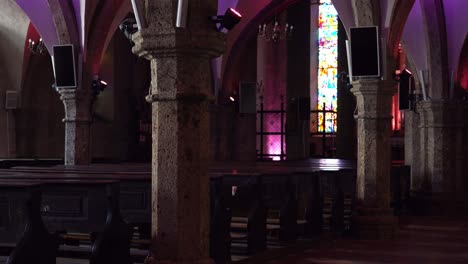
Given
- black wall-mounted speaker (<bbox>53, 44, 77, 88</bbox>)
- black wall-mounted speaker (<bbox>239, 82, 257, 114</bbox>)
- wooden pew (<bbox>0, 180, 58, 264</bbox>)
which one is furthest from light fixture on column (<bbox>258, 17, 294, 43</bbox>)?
wooden pew (<bbox>0, 180, 58, 264</bbox>)

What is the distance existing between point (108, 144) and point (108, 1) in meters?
6.63

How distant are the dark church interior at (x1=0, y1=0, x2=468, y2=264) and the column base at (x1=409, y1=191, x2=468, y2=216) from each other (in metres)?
0.04

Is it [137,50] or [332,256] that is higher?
[137,50]

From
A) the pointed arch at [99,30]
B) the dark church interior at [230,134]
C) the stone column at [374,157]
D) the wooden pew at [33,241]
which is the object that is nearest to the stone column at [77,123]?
the dark church interior at [230,134]

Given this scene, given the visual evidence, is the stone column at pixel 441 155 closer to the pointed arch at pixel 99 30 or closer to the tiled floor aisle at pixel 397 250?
the tiled floor aisle at pixel 397 250

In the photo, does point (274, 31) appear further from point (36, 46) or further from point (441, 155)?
point (36, 46)

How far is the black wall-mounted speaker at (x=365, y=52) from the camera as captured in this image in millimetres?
10461

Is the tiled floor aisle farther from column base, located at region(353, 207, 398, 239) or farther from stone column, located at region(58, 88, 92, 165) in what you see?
stone column, located at region(58, 88, 92, 165)

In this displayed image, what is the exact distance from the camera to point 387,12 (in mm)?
11297

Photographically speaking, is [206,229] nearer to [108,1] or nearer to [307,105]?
[108,1]

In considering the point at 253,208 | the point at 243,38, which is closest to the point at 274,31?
the point at 243,38

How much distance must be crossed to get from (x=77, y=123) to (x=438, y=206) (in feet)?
25.7

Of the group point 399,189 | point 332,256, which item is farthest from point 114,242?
→ point 399,189

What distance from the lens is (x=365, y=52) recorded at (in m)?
10.5
